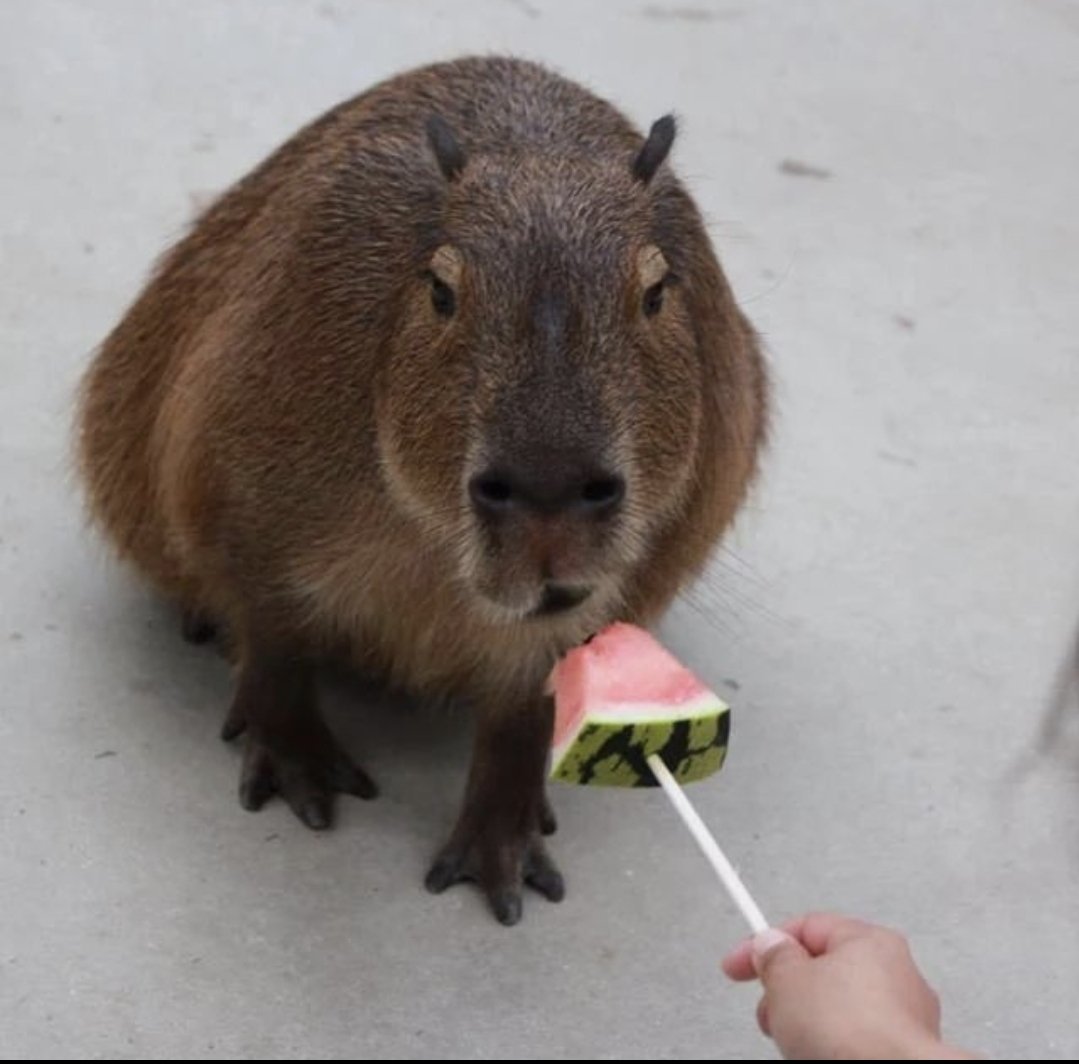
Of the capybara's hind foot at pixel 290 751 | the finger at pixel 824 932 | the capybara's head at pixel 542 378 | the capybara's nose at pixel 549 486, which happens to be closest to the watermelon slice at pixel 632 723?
the capybara's head at pixel 542 378

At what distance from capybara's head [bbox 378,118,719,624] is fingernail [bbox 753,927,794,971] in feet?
1.81

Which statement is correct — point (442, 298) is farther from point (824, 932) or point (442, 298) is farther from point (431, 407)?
point (824, 932)

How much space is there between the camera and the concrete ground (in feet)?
9.53

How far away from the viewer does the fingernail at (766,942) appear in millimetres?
2012

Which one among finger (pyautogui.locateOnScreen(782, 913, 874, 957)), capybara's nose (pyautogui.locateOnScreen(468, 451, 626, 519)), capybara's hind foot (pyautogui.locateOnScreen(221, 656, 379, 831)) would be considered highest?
capybara's nose (pyautogui.locateOnScreen(468, 451, 626, 519))

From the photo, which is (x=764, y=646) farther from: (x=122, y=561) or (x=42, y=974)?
(x=42, y=974)

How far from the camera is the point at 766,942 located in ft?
6.64

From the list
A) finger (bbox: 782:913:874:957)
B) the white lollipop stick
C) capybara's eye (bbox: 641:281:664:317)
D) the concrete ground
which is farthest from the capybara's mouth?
the concrete ground

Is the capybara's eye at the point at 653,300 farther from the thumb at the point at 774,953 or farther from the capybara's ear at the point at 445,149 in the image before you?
the thumb at the point at 774,953

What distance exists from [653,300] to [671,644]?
3.59 feet

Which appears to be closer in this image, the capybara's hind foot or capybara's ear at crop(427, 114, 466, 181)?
capybara's ear at crop(427, 114, 466, 181)

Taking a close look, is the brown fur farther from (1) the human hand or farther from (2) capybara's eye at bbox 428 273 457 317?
(1) the human hand

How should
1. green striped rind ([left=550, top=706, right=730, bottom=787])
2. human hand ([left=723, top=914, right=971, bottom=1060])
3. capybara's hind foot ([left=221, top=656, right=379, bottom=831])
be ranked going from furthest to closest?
capybara's hind foot ([left=221, top=656, right=379, bottom=831]) < green striped rind ([left=550, top=706, right=730, bottom=787]) < human hand ([left=723, top=914, right=971, bottom=1060])

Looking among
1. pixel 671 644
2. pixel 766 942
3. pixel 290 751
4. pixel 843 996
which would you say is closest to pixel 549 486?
pixel 766 942
